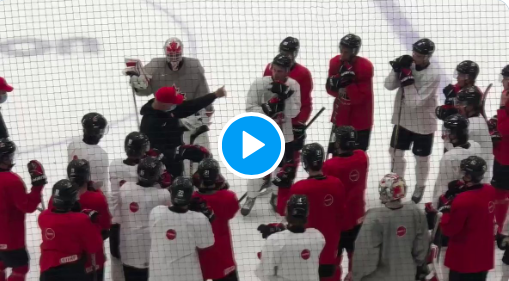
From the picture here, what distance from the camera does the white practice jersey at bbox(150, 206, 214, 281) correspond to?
377 centimetres

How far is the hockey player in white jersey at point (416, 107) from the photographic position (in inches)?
209

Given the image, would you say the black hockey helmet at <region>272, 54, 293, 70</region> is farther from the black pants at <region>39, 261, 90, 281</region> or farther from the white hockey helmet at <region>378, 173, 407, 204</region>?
the black pants at <region>39, 261, 90, 281</region>

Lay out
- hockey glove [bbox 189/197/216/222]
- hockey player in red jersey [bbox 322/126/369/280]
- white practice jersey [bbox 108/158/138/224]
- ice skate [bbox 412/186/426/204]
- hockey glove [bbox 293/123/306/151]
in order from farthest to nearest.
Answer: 1. ice skate [bbox 412/186/426/204]
2. hockey glove [bbox 293/123/306/151]
3. hockey player in red jersey [bbox 322/126/369/280]
4. white practice jersey [bbox 108/158/138/224]
5. hockey glove [bbox 189/197/216/222]

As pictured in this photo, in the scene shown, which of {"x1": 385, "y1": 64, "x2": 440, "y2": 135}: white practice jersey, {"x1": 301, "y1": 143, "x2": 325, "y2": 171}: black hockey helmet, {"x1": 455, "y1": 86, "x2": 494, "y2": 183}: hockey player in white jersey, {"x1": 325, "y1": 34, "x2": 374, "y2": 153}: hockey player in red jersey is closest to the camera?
{"x1": 301, "y1": 143, "x2": 325, "y2": 171}: black hockey helmet

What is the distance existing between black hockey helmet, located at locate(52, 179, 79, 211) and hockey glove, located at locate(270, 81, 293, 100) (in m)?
1.75

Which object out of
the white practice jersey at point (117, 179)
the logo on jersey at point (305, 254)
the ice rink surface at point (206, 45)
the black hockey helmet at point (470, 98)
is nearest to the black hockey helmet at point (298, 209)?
the logo on jersey at point (305, 254)

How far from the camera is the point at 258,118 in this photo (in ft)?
16.8

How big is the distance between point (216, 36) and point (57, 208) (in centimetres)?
438

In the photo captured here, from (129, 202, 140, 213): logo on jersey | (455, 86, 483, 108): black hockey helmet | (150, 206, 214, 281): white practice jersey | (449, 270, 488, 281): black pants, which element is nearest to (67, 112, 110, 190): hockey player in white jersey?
(129, 202, 140, 213): logo on jersey

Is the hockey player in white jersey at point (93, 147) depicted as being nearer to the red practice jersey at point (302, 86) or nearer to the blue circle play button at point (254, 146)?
the blue circle play button at point (254, 146)

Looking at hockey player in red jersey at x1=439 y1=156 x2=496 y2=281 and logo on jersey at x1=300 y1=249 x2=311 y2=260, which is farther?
hockey player in red jersey at x1=439 y1=156 x2=496 y2=281

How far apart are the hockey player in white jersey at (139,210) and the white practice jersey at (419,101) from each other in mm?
2093

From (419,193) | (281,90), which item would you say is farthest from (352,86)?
(419,193)

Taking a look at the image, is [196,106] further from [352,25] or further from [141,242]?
[352,25]
